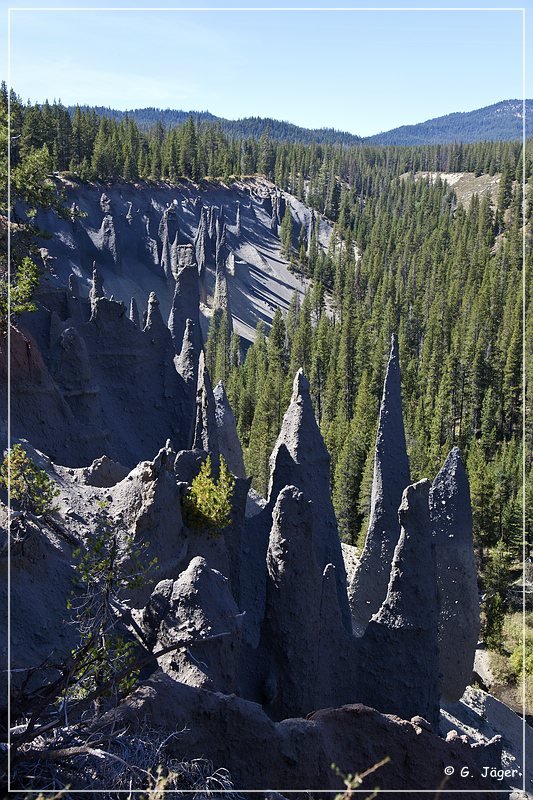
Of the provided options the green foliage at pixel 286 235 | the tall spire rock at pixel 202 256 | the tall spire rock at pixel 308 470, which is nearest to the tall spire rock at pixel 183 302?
the tall spire rock at pixel 308 470

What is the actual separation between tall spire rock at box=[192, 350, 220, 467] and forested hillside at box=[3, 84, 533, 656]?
5.73 metres

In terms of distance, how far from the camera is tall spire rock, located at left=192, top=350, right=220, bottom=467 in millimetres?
15867

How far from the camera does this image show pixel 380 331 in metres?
63.7

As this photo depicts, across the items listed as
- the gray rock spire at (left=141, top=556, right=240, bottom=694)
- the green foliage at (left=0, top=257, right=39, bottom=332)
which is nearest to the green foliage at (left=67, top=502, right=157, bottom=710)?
the gray rock spire at (left=141, top=556, right=240, bottom=694)

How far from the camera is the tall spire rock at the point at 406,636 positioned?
11719 millimetres

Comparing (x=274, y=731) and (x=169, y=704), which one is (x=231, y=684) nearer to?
(x=274, y=731)

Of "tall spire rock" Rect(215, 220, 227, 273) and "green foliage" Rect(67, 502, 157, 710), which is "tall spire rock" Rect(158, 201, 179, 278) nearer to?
"tall spire rock" Rect(215, 220, 227, 273)

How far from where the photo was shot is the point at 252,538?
48.9 feet

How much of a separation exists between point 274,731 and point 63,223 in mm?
51535

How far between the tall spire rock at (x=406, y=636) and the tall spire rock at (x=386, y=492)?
4.13 metres

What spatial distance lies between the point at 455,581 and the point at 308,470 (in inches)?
213

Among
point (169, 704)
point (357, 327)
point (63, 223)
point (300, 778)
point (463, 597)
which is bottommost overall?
point (463, 597)

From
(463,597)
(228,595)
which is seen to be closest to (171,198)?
(463,597)

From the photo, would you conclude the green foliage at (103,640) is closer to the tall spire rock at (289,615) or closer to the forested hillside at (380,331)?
the tall spire rock at (289,615)
